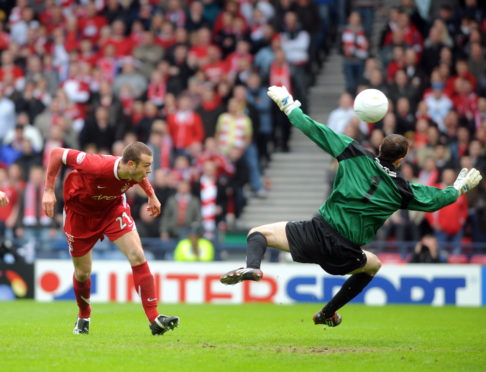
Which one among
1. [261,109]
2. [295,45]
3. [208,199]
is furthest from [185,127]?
[295,45]

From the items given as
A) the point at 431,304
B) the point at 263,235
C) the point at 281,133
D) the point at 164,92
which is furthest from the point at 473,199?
the point at 263,235

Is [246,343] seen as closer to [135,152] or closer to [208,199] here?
[135,152]

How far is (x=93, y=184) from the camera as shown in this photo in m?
10.1

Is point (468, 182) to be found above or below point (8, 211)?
above

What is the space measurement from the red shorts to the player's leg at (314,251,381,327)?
221cm

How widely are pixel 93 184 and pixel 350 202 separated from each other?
8.41ft

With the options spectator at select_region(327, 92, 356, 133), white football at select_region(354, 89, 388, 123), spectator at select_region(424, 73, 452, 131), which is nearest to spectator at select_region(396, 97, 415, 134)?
spectator at select_region(424, 73, 452, 131)

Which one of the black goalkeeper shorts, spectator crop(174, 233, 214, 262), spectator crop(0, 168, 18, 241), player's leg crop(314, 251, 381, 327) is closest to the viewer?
the black goalkeeper shorts

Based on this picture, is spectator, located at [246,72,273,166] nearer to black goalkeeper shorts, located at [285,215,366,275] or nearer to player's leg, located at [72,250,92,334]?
player's leg, located at [72,250,92,334]

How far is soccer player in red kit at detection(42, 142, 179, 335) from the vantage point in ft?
32.5

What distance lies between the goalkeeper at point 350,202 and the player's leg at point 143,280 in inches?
46.7

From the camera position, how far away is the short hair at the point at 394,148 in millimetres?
9906

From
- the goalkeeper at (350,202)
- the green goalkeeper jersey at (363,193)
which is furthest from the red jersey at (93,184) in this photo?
the green goalkeeper jersey at (363,193)

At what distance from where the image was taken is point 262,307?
16.7 m
